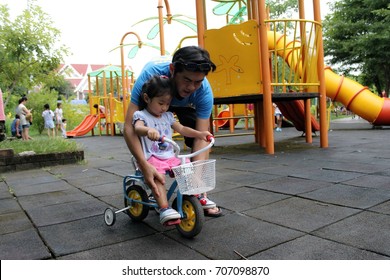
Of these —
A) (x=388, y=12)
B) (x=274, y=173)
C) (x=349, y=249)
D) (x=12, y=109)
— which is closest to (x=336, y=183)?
(x=274, y=173)

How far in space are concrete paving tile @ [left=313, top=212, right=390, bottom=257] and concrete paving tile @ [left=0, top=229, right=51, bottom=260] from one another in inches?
57.2

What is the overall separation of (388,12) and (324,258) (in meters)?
15.1

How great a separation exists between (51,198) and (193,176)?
1.82m

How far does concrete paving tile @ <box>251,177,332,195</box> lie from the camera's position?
2973 millimetres

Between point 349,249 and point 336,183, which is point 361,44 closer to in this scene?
point 336,183

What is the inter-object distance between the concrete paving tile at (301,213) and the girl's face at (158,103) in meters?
0.89

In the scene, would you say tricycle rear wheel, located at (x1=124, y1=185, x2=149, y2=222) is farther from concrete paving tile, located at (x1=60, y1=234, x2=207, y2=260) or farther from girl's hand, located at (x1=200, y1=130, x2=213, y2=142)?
girl's hand, located at (x1=200, y1=130, x2=213, y2=142)

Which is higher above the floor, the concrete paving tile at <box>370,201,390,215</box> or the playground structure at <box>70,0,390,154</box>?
the playground structure at <box>70,0,390,154</box>

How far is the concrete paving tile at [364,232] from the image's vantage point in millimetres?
1769

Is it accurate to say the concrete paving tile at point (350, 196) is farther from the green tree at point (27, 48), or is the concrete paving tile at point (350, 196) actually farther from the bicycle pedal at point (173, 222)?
the green tree at point (27, 48)

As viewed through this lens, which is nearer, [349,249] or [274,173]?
[349,249]

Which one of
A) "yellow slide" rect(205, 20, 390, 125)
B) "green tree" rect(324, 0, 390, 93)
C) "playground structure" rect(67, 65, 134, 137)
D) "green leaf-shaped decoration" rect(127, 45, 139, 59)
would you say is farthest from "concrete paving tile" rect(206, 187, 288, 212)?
"green tree" rect(324, 0, 390, 93)

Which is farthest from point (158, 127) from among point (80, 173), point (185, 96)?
point (80, 173)

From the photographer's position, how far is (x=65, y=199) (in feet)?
10.4
